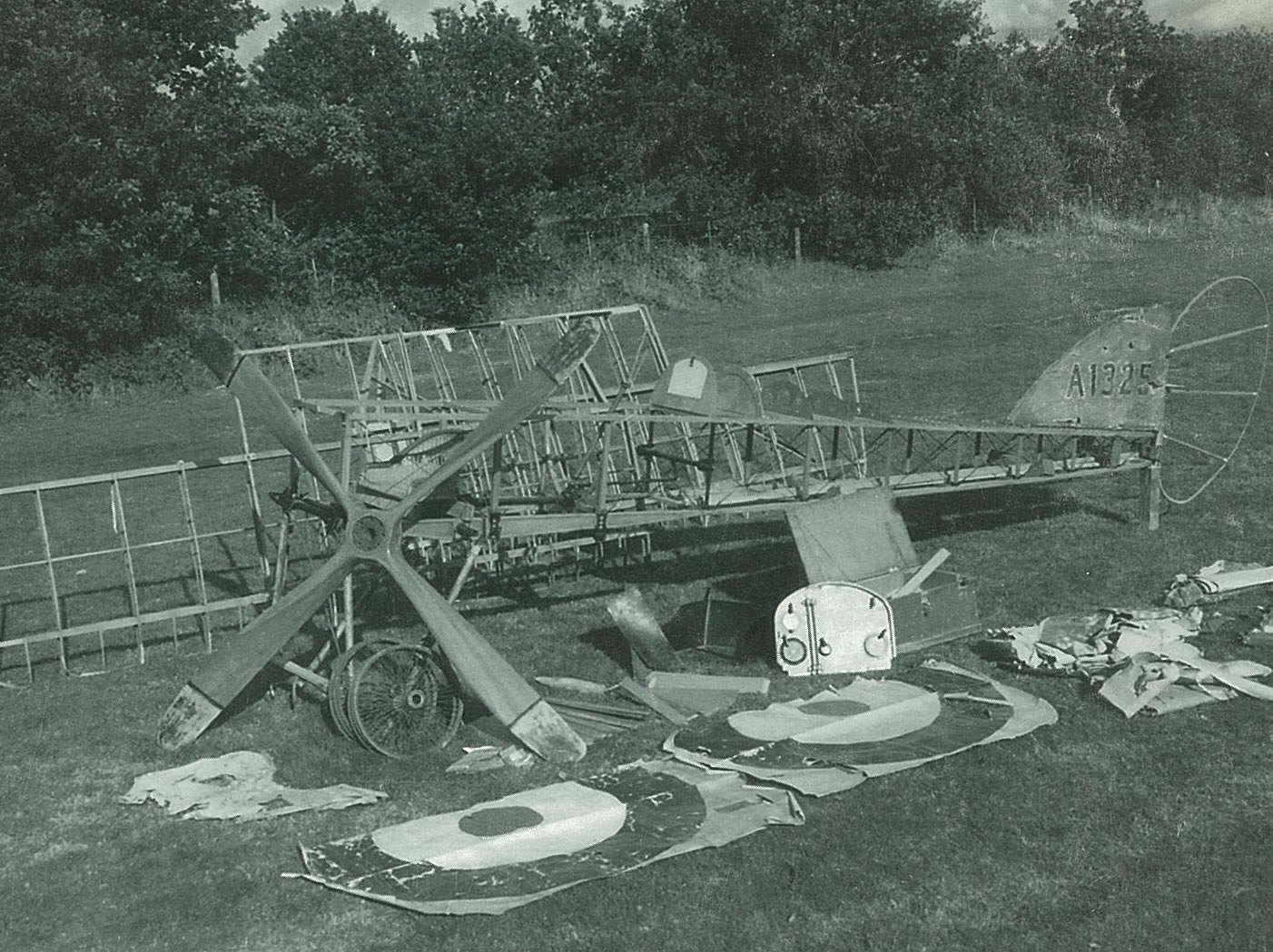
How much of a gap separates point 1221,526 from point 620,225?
2827 centimetres

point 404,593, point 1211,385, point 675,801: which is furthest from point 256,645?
point 1211,385

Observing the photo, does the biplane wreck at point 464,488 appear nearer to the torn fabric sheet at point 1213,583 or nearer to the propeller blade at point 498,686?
the propeller blade at point 498,686

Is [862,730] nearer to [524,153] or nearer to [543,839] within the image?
[543,839]

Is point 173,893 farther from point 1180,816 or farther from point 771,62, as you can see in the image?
point 771,62

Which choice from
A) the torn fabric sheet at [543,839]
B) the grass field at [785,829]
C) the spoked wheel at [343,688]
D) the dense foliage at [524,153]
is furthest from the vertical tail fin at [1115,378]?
the dense foliage at [524,153]

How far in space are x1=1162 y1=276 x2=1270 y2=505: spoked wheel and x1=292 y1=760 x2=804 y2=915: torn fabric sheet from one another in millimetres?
10101

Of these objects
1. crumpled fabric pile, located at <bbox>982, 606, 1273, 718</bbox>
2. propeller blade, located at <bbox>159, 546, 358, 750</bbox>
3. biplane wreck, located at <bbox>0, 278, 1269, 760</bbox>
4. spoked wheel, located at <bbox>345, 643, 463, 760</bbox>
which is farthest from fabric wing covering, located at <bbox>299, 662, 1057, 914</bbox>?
propeller blade, located at <bbox>159, 546, 358, 750</bbox>

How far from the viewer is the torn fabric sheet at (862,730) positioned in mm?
10547

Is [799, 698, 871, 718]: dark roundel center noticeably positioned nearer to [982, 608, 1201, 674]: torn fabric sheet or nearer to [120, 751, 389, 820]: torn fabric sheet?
[982, 608, 1201, 674]: torn fabric sheet

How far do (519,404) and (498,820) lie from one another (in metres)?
3.82

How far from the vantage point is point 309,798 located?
34.6 feet

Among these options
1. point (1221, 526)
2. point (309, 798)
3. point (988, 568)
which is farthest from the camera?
point (1221, 526)

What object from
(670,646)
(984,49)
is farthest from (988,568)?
(984,49)

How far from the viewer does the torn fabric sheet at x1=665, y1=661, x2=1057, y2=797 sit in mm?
10547
